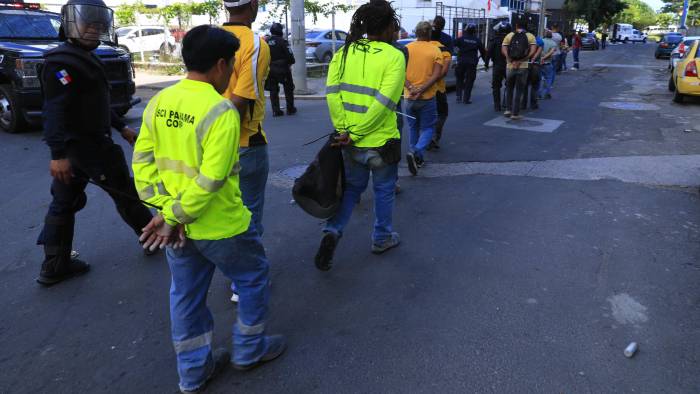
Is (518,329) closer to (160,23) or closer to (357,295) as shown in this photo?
(357,295)

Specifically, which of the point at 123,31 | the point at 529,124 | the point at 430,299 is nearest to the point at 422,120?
the point at 430,299

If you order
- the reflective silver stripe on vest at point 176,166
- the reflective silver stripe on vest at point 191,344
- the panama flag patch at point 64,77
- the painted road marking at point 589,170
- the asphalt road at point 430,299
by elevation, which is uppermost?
the panama flag patch at point 64,77

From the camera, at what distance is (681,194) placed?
18.5 feet

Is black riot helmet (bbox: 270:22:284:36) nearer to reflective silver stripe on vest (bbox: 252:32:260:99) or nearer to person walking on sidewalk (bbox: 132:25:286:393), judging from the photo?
reflective silver stripe on vest (bbox: 252:32:260:99)

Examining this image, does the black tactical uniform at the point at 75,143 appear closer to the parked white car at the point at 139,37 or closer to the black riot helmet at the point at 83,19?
the black riot helmet at the point at 83,19

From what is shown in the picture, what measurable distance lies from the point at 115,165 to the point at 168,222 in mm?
1779

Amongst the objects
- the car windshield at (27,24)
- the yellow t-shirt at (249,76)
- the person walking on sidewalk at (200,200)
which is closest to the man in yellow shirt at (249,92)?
the yellow t-shirt at (249,76)

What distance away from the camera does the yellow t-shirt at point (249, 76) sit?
121 inches

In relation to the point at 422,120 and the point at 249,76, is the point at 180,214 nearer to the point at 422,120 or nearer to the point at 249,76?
the point at 249,76

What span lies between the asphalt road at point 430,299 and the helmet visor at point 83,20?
1730 millimetres

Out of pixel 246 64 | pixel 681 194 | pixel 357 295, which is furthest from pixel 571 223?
pixel 246 64

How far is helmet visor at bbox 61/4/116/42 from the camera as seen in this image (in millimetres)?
3367

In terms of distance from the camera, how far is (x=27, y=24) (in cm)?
966

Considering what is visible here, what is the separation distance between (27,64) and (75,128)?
20.4 ft
